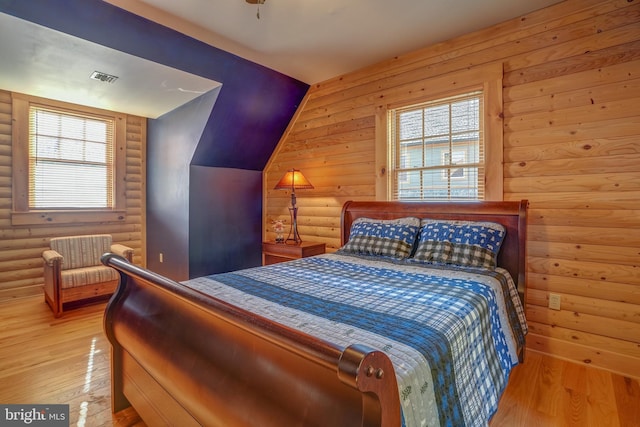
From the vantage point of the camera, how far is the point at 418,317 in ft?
4.38

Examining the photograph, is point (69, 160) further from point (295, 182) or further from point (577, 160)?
point (577, 160)

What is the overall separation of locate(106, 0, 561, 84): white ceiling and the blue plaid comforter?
78.5 inches

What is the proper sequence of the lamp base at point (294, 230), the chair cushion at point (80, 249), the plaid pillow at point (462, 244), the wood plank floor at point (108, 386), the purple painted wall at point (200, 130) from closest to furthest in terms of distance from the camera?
the wood plank floor at point (108, 386) → the plaid pillow at point (462, 244) → the purple painted wall at point (200, 130) → the chair cushion at point (80, 249) → the lamp base at point (294, 230)

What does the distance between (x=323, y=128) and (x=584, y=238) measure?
2797 mm

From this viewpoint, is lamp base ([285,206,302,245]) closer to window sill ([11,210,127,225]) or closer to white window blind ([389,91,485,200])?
white window blind ([389,91,485,200])

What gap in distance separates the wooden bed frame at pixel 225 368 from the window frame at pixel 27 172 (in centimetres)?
284

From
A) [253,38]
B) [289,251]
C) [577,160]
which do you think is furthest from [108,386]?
[577,160]

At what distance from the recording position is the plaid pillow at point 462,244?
231 cm

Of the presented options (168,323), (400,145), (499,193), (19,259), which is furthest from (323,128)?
(19,259)

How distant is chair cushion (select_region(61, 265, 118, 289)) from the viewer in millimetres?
3211

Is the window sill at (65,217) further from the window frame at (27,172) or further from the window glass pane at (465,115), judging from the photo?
the window glass pane at (465,115)

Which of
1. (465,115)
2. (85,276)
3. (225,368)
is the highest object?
(465,115)

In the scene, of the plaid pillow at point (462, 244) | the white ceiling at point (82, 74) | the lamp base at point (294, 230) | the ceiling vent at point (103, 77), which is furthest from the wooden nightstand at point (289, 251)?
the ceiling vent at point (103, 77)

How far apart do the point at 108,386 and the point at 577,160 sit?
3596 millimetres
